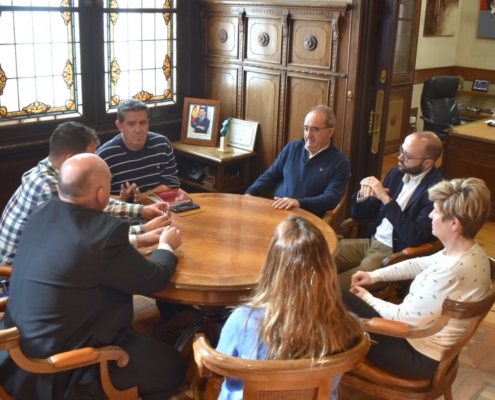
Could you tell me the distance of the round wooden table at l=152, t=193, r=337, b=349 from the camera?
2.14m

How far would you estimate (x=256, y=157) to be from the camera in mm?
4914

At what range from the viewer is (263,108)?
4.78 meters

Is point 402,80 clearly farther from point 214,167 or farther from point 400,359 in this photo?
point 400,359

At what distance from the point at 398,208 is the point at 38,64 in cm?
281

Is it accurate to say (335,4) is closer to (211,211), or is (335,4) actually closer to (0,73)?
(211,211)

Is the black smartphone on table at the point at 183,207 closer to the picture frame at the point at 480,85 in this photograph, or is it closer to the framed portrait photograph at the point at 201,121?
the framed portrait photograph at the point at 201,121

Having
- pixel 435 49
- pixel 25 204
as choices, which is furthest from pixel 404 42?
pixel 25 204

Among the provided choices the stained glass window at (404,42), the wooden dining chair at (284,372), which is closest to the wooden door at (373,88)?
the stained glass window at (404,42)

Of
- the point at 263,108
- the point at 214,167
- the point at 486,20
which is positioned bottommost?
the point at 214,167

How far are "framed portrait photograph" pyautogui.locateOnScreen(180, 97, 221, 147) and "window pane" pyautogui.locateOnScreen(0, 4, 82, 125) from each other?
97cm

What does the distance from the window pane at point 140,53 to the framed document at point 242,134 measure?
61 centimetres

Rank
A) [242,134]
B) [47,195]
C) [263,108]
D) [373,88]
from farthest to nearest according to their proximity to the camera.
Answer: [242,134] < [263,108] < [373,88] < [47,195]

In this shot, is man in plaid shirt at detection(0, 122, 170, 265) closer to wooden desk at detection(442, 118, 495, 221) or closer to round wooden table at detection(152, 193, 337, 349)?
round wooden table at detection(152, 193, 337, 349)

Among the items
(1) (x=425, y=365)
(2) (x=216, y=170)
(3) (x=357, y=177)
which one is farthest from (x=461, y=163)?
(1) (x=425, y=365)
